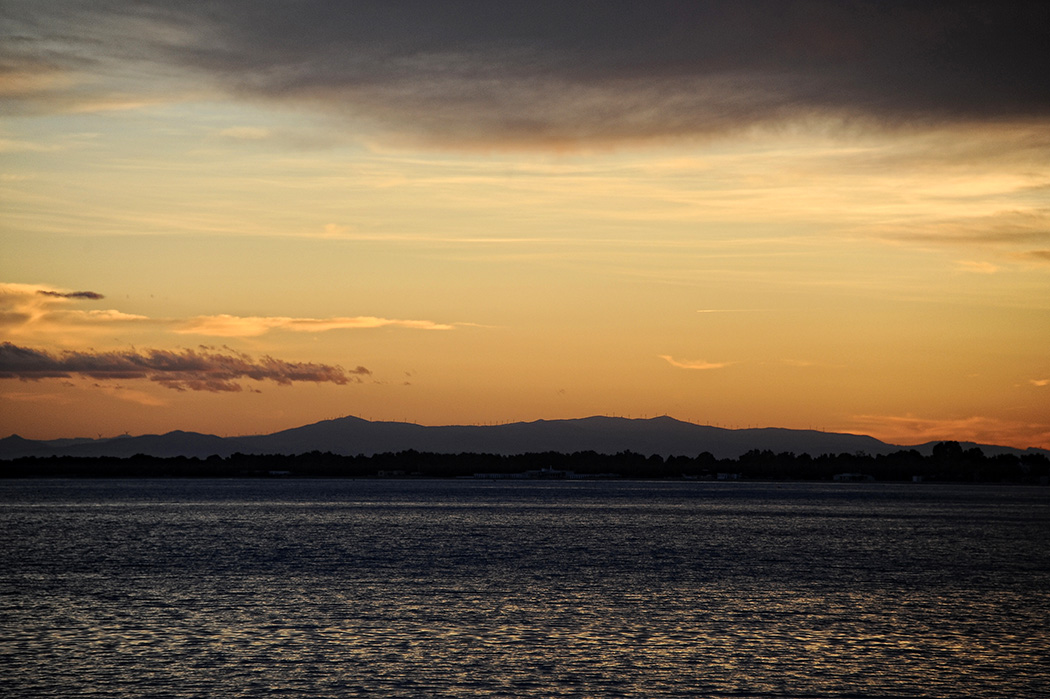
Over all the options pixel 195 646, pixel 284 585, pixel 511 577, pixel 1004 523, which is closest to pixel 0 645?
pixel 195 646

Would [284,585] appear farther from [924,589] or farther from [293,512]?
[293,512]

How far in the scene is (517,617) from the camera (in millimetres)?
45906

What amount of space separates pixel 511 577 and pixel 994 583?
30.2 m

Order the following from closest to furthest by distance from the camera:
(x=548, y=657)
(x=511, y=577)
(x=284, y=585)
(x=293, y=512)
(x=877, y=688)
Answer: (x=877, y=688) < (x=548, y=657) < (x=284, y=585) < (x=511, y=577) < (x=293, y=512)

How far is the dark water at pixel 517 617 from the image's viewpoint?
110 feet

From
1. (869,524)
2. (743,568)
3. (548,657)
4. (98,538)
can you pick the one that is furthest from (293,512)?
(548,657)

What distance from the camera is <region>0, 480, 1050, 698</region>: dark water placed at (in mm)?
33594

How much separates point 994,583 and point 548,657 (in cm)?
3904

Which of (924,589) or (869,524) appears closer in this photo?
(924,589)

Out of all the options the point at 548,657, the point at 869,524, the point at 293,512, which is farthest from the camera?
the point at 293,512

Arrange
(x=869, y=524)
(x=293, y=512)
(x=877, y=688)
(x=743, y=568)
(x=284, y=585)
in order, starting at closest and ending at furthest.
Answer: (x=877, y=688), (x=284, y=585), (x=743, y=568), (x=869, y=524), (x=293, y=512)

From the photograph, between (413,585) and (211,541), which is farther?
(211,541)

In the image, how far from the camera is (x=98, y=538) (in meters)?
97.8

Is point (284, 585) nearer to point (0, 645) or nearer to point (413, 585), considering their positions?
point (413, 585)
